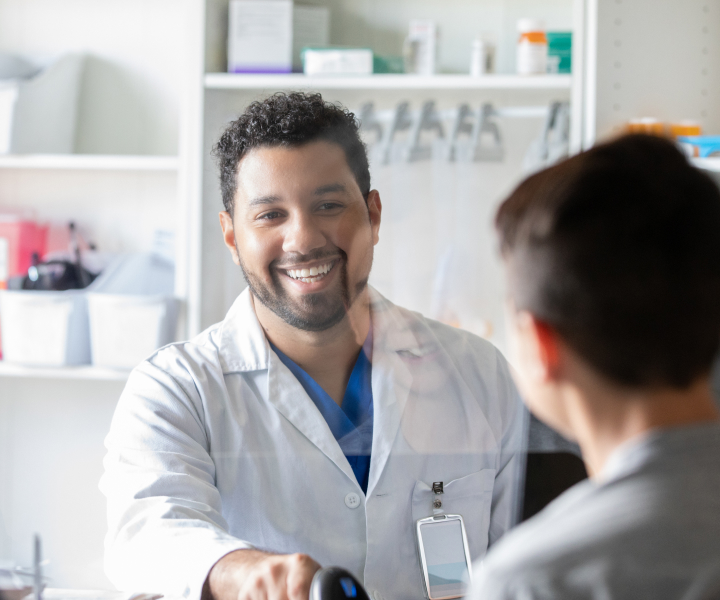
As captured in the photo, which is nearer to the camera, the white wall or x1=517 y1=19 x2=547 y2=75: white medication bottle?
the white wall

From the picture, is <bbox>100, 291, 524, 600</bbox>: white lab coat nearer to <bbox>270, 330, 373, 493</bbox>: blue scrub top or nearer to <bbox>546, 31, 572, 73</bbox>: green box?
<bbox>270, 330, 373, 493</bbox>: blue scrub top

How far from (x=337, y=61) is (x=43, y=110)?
653 millimetres

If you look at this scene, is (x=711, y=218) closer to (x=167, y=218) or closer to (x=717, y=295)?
(x=717, y=295)

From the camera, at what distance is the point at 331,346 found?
67cm

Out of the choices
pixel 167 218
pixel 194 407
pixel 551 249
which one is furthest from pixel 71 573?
pixel 167 218

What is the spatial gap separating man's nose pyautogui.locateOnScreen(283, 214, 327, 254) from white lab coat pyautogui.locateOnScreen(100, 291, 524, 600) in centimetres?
14

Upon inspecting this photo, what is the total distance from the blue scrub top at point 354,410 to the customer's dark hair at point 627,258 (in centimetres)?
33

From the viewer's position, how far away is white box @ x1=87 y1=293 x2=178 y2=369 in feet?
4.06

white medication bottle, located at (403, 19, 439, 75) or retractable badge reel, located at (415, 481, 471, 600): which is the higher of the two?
white medication bottle, located at (403, 19, 439, 75)

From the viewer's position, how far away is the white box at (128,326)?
4.06 ft

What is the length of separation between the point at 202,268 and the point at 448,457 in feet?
2.31

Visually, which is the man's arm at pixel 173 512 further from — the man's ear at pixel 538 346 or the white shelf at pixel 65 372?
the white shelf at pixel 65 372

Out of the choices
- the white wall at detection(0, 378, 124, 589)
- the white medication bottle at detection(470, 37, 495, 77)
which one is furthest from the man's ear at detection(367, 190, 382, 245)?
the white medication bottle at detection(470, 37, 495, 77)

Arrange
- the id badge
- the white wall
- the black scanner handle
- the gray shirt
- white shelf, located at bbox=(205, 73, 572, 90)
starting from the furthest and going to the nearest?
white shelf, located at bbox=(205, 73, 572, 90) → the white wall → the id badge → the black scanner handle → the gray shirt
